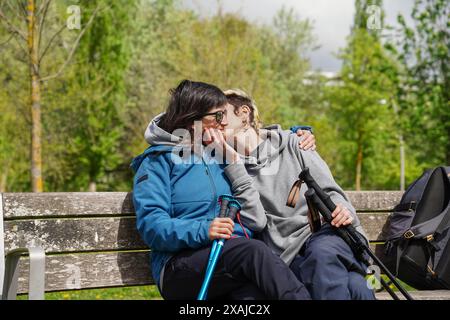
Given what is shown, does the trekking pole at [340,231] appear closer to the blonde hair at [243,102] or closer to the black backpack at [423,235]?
the black backpack at [423,235]

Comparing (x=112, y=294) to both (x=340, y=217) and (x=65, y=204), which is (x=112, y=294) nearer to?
(x=65, y=204)

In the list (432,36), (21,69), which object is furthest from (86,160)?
(432,36)

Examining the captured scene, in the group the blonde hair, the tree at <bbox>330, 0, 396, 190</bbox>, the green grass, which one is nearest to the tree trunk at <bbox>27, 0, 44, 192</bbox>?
the green grass

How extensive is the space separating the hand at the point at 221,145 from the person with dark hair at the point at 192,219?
0.16 ft

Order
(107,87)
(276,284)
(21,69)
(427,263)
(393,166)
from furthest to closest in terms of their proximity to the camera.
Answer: (393,166), (107,87), (21,69), (427,263), (276,284)

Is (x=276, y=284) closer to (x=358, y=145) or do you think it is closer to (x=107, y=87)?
(x=107, y=87)

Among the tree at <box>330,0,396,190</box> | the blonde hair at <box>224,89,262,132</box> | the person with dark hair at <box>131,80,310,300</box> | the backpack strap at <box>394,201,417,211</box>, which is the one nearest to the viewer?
the person with dark hair at <box>131,80,310,300</box>

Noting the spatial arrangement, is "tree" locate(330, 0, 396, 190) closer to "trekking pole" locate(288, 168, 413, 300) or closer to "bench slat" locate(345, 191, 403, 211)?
"bench slat" locate(345, 191, 403, 211)

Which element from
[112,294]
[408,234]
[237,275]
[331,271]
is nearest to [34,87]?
[112,294]

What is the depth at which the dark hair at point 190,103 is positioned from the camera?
11.7 ft

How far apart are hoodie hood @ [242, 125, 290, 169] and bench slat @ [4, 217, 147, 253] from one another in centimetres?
77

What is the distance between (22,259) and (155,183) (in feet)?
2.79

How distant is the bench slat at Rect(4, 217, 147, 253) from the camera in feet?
11.4

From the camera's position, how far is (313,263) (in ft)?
10.5
